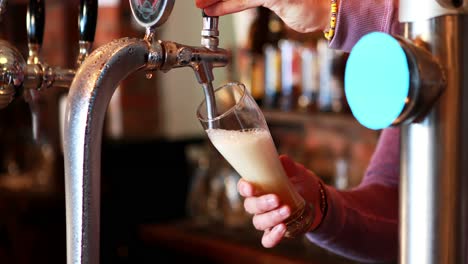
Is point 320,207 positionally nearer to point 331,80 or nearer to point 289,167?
point 289,167

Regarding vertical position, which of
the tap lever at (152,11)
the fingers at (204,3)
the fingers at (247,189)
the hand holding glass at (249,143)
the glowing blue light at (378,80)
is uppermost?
the fingers at (204,3)

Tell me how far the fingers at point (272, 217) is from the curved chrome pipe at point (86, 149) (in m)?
0.31

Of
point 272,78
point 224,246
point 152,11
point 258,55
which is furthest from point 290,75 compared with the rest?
point 152,11

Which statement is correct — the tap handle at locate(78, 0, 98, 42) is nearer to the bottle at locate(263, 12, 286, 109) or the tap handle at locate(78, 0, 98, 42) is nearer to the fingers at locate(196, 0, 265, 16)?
the fingers at locate(196, 0, 265, 16)

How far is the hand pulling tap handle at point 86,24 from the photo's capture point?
817 mm

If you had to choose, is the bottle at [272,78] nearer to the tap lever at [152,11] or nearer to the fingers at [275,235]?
the fingers at [275,235]

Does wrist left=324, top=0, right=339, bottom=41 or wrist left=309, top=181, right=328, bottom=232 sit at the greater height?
wrist left=324, top=0, right=339, bottom=41

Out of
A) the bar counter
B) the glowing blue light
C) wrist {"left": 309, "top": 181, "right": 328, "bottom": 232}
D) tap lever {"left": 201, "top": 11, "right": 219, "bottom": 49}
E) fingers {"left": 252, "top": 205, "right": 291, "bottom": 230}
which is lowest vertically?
the bar counter

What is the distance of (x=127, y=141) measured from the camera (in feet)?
12.3

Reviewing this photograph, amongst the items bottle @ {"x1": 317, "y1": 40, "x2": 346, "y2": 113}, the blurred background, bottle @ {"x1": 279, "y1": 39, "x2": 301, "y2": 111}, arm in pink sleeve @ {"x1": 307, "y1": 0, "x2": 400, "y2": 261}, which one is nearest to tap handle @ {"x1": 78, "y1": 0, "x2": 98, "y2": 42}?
arm in pink sleeve @ {"x1": 307, "y1": 0, "x2": 400, "y2": 261}

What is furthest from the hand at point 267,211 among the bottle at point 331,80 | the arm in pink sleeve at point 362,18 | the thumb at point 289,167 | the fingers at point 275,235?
the bottle at point 331,80

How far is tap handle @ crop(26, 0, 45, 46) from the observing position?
0.87 m

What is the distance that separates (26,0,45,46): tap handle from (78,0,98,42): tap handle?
74 millimetres

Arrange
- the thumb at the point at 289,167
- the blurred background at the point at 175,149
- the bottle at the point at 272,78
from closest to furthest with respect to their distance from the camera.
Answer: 1. the thumb at the point at 289,167
2. the blurred background at the point at 175,149
3. the bottle at the point at 272,78
